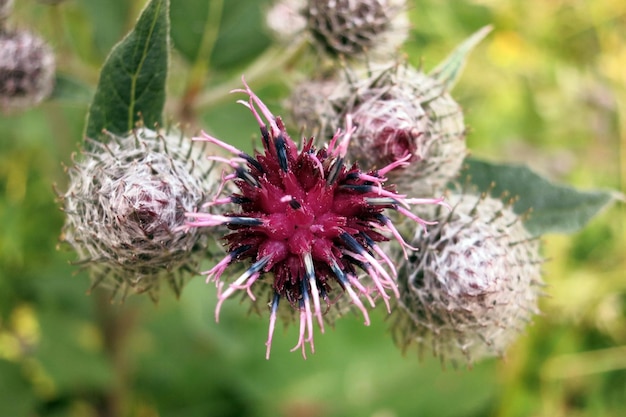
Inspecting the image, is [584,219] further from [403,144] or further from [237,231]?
[237,231]

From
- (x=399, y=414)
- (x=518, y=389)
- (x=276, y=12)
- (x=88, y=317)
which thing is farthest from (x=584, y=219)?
(x=88, y=317)

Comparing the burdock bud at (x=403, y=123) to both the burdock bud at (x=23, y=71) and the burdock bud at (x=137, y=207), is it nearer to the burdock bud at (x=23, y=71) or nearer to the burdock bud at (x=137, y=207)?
the burdock bud at (x=137, y=207)

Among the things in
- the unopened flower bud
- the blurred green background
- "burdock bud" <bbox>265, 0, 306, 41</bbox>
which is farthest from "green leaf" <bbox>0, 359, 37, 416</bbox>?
"burdock bud" <bbox>265, 0, 306, 41</bbox>

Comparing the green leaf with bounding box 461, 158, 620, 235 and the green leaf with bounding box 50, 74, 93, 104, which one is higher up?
the green leaf with bounding box 50, 74, 93, 104

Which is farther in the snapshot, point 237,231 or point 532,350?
point 532,350

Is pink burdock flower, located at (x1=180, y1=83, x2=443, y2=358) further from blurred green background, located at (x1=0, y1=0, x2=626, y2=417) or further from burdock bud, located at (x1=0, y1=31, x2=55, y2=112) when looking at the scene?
burdock bud, located at (x1=0, y1=31, x2=55, y2=112)
